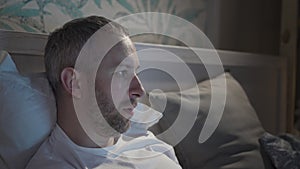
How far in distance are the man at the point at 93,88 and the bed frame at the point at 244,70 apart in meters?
0.16

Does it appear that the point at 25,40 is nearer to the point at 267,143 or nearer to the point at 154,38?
the point at 154,38

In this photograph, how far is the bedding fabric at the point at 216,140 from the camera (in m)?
1.47

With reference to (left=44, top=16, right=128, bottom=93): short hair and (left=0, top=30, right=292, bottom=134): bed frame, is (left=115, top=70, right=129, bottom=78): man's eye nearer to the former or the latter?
(left=44, top=16, right=128, bottom=93): short hair

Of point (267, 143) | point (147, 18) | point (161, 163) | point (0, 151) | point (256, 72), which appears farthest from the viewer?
point (256, 72)

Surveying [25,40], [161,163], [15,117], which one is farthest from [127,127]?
[25,40]

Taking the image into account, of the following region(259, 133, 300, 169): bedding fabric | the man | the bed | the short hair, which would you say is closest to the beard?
the man

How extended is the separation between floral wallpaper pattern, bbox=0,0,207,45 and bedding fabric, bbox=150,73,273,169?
396mm

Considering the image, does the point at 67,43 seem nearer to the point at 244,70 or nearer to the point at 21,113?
the point at 21,113

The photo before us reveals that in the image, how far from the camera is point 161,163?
4.08ft

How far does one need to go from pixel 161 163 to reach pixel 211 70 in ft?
2.13

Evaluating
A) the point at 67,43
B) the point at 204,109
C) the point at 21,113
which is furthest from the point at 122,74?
the point at 204,109

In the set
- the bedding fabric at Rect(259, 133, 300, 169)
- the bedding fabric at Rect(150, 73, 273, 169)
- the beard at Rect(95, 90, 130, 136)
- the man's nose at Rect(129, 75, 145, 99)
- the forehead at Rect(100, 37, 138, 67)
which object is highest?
the forehead at Rect(100, 37, 138, 67)

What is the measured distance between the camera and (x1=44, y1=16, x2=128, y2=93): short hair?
3.76ft

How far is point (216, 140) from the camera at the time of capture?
151 centimetres
